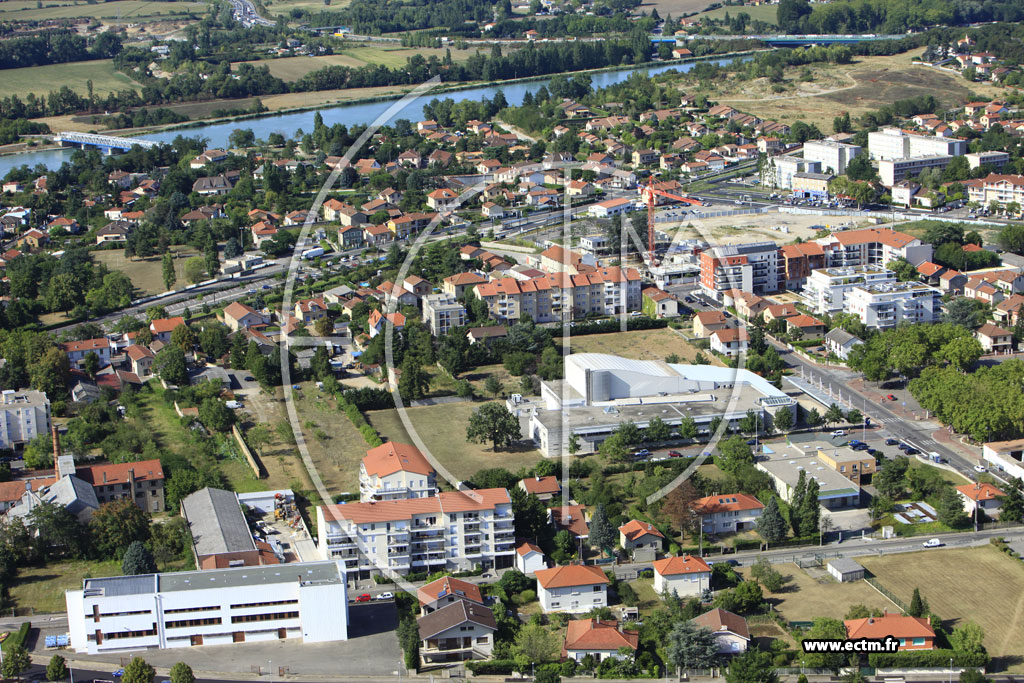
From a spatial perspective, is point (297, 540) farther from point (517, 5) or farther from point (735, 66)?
point (517, 5)

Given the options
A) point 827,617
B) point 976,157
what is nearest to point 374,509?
point 827,617

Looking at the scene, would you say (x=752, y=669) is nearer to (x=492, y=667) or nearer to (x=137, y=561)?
(x=492, y=667)

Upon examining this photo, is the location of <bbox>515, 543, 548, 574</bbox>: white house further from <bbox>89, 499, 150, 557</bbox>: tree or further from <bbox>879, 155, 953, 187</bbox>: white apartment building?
<bbox>879, 155, 953, 187</bbox>: white apartment building

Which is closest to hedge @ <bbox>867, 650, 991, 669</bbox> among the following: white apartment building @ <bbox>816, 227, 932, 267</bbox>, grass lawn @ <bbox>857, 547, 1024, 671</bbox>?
grass lawn @ <bbox>857, 547, 1024, 671</bbox>

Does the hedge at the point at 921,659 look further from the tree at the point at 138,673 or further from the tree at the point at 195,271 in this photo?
the tree at the point at 195,271

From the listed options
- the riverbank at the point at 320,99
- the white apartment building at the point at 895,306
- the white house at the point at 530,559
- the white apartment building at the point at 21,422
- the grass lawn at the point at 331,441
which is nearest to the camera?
the white house at the point at 530,559

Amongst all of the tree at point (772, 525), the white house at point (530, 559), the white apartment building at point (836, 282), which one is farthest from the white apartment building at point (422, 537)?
the white apartment building at point (836, 282)

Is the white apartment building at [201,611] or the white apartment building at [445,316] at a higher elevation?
the white apartment building at [445,316]
